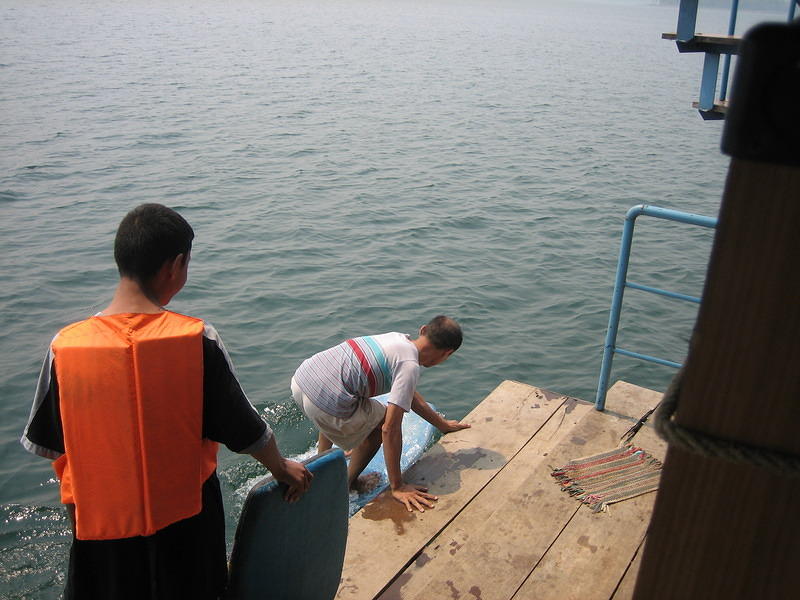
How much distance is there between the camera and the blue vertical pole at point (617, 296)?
166 inches

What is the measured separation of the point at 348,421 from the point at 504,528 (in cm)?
103

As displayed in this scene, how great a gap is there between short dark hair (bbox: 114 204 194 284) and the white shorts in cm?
192

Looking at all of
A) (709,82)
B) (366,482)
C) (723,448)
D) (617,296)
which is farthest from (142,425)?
(709,82)

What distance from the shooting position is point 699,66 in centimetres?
3253

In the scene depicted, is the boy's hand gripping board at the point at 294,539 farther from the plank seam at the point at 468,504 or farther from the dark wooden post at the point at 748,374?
the dark wooden post at the point at 748,374

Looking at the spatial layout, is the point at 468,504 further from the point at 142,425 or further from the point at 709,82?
the point at 709,82

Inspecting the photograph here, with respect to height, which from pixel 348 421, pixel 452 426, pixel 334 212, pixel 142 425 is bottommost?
pixel 334 212

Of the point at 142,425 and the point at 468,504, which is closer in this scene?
the point at 142,425

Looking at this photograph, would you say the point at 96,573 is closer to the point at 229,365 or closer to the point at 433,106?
Answer: the point at 229,365

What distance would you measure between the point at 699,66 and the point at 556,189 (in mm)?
22430

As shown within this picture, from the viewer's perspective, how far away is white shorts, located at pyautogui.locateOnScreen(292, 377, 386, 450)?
13.8 ft

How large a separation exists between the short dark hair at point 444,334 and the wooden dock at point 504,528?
683 millimetres

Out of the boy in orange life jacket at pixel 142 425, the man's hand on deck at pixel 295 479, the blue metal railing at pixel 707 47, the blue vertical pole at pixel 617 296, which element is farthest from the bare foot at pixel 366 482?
the blue metal railing at pixel 707 47

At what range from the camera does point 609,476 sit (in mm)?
4117
